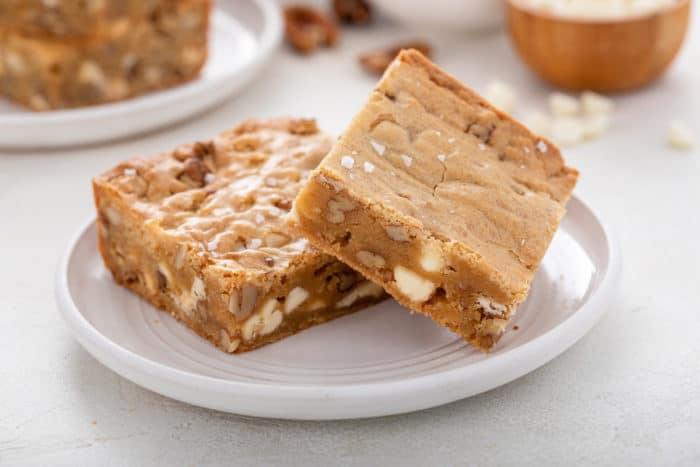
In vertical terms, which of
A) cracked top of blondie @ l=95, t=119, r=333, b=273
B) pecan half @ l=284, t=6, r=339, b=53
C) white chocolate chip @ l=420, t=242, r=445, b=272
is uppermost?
white chocolate chip @ l=420, t=242, r=445, b=272

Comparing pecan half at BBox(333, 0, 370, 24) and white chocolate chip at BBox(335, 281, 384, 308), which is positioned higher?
white chocolate chip at BBox(335, 281, 384, 308)

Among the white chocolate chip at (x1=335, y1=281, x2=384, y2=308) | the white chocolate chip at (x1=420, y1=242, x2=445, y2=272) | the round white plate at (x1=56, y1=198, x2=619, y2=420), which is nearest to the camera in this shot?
the round white plate at (x1=56, y1=198, x2=619, y2=420)

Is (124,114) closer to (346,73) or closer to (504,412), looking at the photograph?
(346,73)

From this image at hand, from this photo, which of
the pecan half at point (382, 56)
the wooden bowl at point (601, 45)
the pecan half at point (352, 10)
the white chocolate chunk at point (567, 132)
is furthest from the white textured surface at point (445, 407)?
the pecan half at point (352, 10)

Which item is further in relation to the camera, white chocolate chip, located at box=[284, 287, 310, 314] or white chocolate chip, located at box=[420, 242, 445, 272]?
white chocolate chip, located at box=[284, 287, 310, 314]

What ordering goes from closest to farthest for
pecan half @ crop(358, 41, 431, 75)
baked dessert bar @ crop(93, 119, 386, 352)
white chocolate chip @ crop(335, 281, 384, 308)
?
baked dessert bar @ crop(93, 119, 386, 352), white chocolate chip @ crop(335, 281, 384, 308), pecan half @ crop(358, 41, 431, 75)

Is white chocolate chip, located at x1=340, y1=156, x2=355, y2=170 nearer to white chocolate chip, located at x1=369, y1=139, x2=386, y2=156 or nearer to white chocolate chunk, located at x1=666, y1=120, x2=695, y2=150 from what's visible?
white chocolate chip, located at x1=369, y1=139, x2=386, y2=156

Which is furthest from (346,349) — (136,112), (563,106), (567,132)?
(563,106)

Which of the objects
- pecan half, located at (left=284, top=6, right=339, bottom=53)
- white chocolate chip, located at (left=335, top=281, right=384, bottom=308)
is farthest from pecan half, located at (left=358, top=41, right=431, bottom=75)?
white chocolate chip, located at (left=335, top=281, right=384, bottom=308)
